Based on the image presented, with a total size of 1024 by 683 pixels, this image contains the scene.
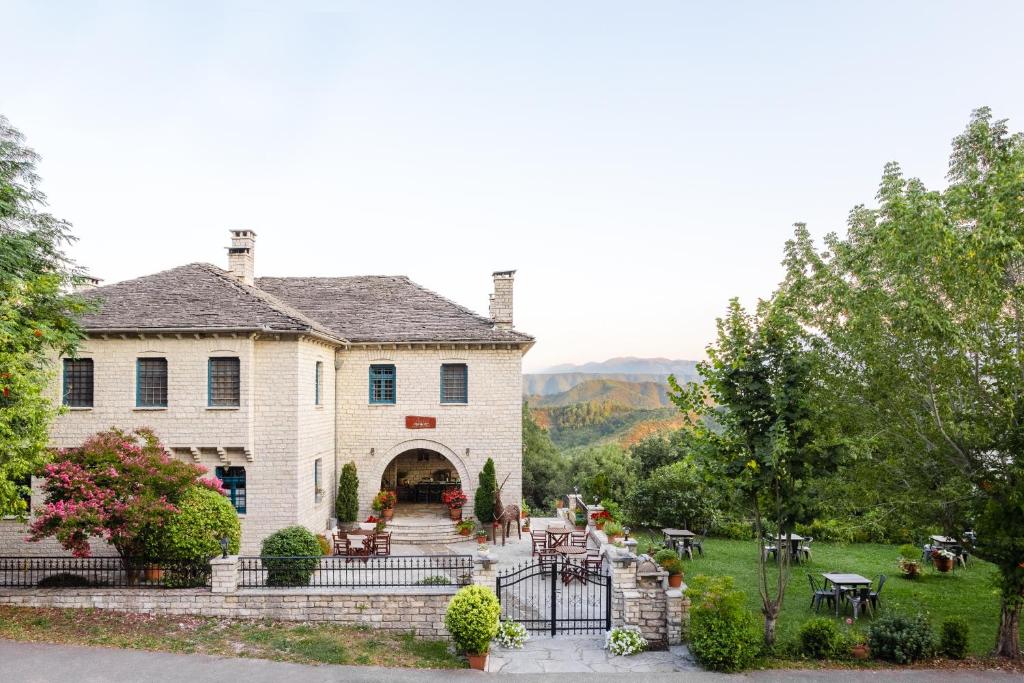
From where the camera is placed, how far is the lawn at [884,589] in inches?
539

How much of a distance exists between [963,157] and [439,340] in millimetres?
15109

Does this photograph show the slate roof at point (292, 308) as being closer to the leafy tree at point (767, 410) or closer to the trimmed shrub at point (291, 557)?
the trimmed shrub at point (291, 557)

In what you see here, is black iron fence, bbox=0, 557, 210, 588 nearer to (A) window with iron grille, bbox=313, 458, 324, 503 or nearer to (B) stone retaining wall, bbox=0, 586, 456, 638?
(B) stone retaining wall, bbox=0, 586, 456, 638

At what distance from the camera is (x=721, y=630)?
11.4 meters

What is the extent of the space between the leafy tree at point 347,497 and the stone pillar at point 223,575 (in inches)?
312

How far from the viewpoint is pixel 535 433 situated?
120 ft

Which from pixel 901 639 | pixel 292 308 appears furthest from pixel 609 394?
pixel 901 639

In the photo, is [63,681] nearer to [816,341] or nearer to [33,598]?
[33,598]

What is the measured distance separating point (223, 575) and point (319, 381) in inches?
316

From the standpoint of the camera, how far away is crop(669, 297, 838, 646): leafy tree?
11375mm

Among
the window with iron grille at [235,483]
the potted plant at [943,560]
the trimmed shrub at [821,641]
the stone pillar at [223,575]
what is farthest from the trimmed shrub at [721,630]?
the window with iron grille at [235,483]

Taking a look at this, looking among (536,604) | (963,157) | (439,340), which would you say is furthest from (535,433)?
(963,157)

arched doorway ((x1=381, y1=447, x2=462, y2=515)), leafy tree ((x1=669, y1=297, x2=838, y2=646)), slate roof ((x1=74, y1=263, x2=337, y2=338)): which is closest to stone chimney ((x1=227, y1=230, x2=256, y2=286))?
slate roof ((x1=74, y1=263, x2=337, y2=338))

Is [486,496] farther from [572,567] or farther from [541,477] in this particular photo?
[541,477]
